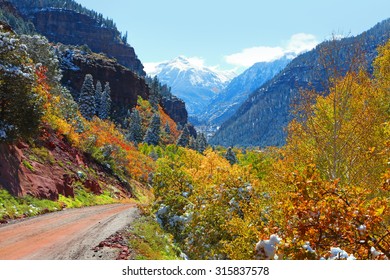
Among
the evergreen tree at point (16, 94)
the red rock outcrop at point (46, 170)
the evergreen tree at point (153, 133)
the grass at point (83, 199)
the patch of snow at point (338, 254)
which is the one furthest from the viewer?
the evergreen tree at point (153, 133)

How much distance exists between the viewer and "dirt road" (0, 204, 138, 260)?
11.3 metres

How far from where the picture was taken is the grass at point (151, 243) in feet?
38.3

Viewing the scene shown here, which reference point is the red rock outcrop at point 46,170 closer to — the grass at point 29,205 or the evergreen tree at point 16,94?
the grass at point 29,205

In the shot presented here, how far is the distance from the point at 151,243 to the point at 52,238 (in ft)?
14.2

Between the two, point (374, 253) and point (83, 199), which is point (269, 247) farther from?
point (83, 199)

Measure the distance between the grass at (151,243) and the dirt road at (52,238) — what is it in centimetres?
110

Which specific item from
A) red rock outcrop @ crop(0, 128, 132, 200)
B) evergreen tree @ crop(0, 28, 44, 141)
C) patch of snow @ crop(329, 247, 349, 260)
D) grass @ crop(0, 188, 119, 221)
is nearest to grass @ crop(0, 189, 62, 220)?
grass @ crop(0, 188, 119, 221)

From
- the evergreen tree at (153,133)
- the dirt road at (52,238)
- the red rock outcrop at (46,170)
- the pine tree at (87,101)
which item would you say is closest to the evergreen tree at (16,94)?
the red rock outcrop at (46,170)

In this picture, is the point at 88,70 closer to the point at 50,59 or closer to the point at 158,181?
the point at 50,59

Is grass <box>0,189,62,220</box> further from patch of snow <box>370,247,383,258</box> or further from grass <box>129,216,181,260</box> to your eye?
patch of snow <box>370,247,383,258</box>

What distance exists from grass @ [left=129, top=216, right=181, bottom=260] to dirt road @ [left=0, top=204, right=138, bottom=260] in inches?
43.4

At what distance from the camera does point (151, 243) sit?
13.2 m

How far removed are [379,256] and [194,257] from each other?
29.3 ft
